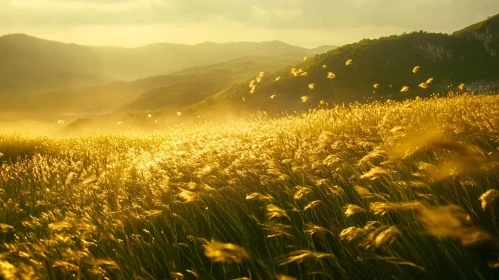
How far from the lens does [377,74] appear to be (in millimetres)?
51281

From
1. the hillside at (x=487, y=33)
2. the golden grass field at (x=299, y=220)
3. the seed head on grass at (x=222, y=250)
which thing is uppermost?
the hillside at (x=487, y=33)

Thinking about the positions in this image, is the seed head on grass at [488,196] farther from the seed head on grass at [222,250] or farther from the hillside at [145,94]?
the hillside at [145,94]

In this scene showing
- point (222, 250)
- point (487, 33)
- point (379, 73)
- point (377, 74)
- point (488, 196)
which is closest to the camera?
point (222, 250)

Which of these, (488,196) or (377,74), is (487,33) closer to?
(377,74)

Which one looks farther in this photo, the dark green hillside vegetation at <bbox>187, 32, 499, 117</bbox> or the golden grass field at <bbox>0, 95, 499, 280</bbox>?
the dark green hillside vegetation at <bbox>187, 32, 499, 117</bbox>

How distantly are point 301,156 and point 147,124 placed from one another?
55.6 metres

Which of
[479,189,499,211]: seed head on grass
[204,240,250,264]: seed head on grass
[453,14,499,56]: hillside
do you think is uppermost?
[453,14,499,56]: hillside

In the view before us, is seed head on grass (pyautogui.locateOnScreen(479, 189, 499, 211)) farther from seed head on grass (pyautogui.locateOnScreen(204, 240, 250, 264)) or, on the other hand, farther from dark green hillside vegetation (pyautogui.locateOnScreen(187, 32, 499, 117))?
dark green hillside vegetation (pyautogui.locateOnScreen(187, 32, 499, 117))

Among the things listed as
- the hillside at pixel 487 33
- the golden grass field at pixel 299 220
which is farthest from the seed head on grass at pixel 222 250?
the hillside at pixel 487 33

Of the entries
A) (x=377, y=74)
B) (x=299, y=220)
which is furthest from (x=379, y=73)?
(x=299, y=220)

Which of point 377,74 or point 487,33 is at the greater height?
point 487,33

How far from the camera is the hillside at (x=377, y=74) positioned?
1842 inches

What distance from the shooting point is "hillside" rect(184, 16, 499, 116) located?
46.8 meters

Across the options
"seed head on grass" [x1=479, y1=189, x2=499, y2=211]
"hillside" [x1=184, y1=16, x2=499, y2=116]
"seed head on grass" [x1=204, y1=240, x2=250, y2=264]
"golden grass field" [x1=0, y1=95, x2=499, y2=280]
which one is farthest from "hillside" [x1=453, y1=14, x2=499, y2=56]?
"seed head on grass" [x1=204, y1=240, x2=250, y2=264]
